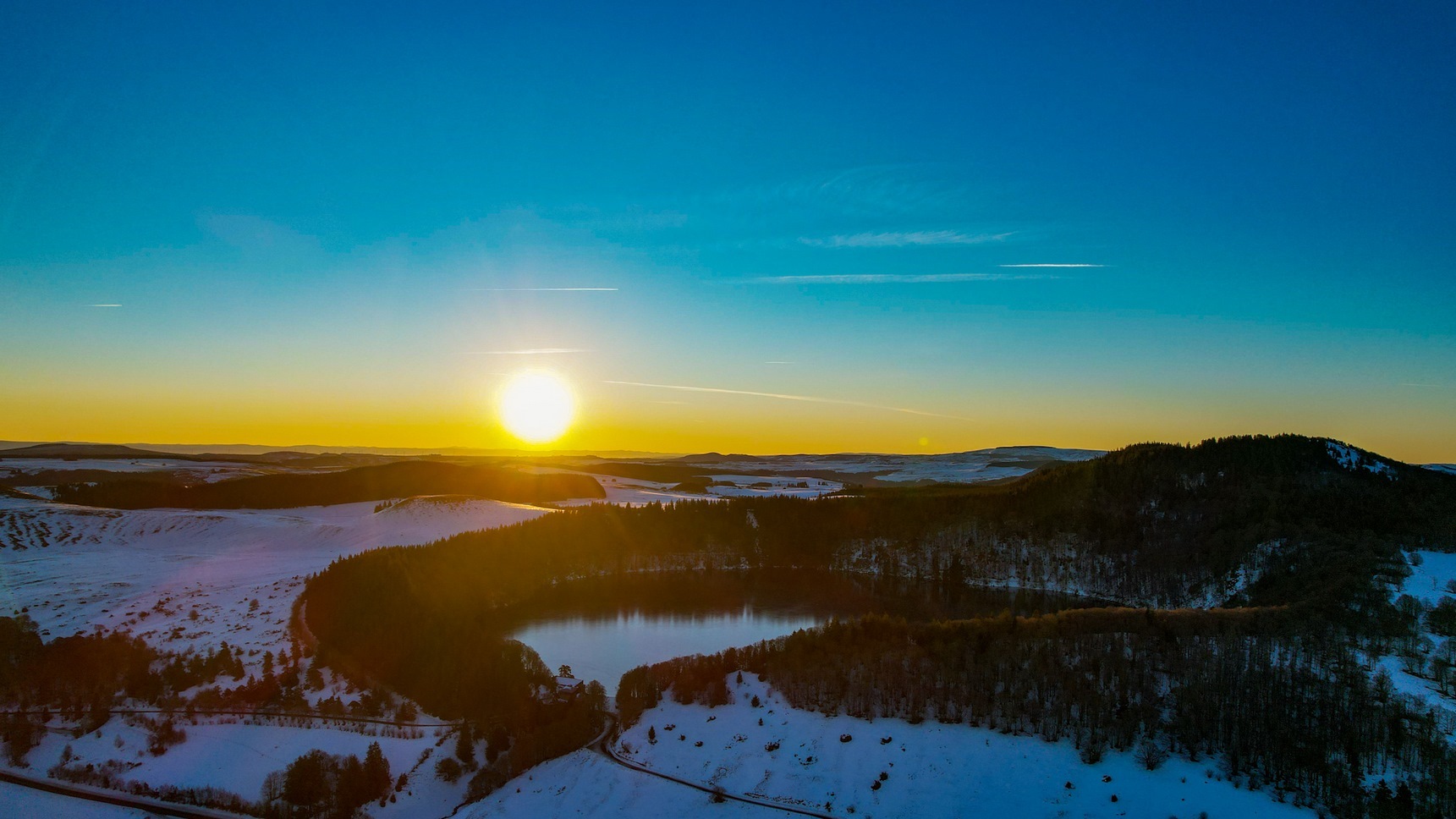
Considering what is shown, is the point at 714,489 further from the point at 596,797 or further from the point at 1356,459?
the point at 596,797

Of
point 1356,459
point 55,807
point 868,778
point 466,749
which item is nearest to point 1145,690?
point 868,778

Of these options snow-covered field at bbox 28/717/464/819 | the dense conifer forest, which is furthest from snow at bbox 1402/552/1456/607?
snow-covered field at bbox 28/717/464/819

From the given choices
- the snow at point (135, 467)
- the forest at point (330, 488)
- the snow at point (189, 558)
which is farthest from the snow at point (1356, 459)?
the snow at point (135, 467)

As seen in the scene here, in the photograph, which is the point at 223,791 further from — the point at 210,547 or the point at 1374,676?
the point at 210,547

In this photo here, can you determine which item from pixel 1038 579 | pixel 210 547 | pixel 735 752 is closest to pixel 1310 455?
pixel 1038 579

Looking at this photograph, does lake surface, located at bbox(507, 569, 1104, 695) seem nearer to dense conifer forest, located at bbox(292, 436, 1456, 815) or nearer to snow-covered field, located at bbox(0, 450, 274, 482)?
dense conifer forest, located at bbox(292, 436, 1456, 815)

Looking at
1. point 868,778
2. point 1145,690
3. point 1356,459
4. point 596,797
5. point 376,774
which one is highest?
point 1356,459
